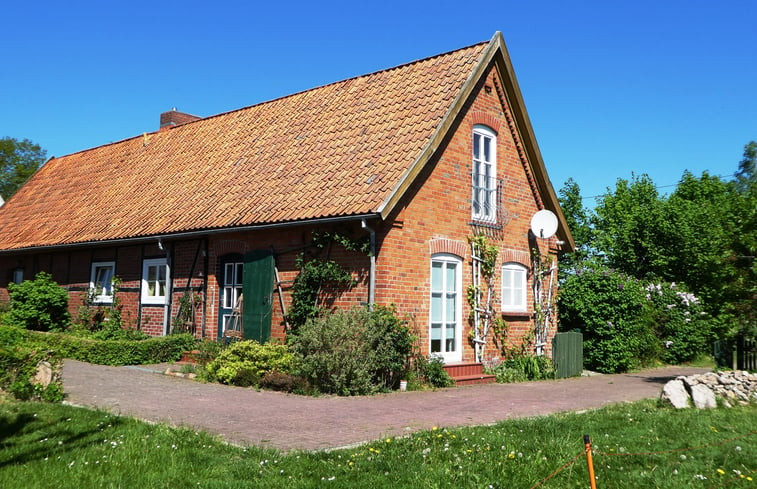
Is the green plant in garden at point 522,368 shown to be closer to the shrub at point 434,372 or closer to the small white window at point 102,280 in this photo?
the shrub at point 434,372

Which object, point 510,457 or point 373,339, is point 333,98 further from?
point 510,457

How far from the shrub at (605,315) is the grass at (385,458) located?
9400mm

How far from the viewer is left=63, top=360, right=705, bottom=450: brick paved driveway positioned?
818cm

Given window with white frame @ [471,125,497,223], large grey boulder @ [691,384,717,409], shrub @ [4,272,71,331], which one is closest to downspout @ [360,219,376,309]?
window with white frame @ [471,125,497,223]

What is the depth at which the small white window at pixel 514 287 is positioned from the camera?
53.5ft

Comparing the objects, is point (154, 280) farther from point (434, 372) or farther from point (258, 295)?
point (434, 372)

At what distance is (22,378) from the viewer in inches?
380

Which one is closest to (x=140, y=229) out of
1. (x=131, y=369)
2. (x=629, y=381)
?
(x=131, y=369)

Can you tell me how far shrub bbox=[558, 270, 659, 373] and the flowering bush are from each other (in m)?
2.60

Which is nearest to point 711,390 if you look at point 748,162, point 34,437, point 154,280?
point 34,437

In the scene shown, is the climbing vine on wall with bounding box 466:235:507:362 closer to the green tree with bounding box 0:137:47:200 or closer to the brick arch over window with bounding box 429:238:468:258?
the brick arch over window with bounding box 429:238:468:258

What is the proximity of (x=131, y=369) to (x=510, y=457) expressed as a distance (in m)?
10.3

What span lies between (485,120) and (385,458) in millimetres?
10810

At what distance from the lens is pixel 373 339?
477 inches
